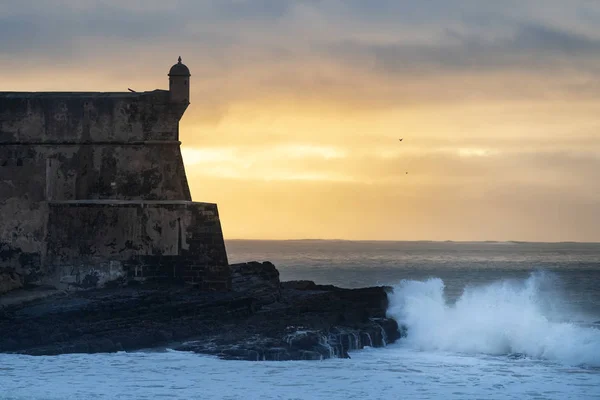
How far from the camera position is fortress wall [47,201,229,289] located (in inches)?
858

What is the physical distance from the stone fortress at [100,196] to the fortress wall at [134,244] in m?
0.02

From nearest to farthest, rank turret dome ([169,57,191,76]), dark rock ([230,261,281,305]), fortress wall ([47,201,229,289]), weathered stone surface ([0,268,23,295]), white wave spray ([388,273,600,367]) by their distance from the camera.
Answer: white wave spray ([388,273,600,367]) < weathered stone surface ([0,268,23,295]) < fortress wall ([47,201,229,289]) < dark rock ([230,261,281,305]) < turret dome ([169,57,191,76])

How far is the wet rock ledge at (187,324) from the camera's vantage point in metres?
18.2

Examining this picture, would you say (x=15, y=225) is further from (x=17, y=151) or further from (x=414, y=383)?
(x=414, y=383)

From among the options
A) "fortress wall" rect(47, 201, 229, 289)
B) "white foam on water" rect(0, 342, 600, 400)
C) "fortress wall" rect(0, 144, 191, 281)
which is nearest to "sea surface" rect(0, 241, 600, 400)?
"white foam on water" rect(0, 342, 600, 400)

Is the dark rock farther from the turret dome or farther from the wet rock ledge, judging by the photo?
the turret dome

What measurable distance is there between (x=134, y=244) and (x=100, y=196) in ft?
5.96

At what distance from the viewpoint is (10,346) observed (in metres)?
17.8

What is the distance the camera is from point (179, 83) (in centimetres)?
2288

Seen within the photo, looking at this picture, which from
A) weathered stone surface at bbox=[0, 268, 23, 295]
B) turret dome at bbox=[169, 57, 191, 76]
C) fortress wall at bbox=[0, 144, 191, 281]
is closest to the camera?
weathered stone surface at bbox=[0, 268, 23, 295]

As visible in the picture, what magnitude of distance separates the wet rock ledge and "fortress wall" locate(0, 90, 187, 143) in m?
3.52

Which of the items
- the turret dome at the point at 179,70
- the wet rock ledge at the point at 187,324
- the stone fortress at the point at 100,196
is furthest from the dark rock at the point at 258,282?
the turret dome at the point at 179,70

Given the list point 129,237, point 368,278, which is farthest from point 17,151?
point 368,278

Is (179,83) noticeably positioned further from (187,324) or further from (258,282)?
(187,324)
